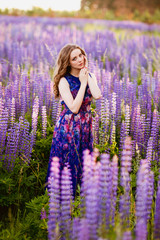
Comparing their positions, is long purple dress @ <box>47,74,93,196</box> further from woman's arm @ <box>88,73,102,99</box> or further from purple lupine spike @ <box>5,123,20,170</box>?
purple lupine spike @ <box>5,123,20,170</box>

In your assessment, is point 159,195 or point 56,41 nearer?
point 159,195

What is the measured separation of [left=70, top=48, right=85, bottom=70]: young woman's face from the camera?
2.71 m

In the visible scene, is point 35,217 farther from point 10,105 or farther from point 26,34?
point 26,34

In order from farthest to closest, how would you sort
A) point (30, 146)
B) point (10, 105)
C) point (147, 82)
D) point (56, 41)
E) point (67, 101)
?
point (56, 41), point (147, 82), point (10, 105), point (30, 146), point (67, 101)

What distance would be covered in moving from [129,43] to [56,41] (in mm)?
2087

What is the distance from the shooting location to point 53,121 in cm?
357

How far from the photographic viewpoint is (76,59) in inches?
108

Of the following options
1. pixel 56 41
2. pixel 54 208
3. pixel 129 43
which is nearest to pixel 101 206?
pixel 54 208

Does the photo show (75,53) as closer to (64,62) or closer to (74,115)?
(64,62)

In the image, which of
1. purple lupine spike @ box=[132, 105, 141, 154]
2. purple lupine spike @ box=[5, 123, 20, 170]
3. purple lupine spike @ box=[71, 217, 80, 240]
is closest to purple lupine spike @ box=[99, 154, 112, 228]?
purple lupine spike @ box=[71, 217, 80, 240]

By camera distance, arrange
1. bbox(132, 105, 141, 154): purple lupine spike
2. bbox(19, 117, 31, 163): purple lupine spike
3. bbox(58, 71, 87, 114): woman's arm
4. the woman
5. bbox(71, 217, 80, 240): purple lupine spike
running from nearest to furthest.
A: bbox(71, 217, 80, 240): purple lupine spike, bbox(58, 71, 87, 114): woman's arm, the woman, bbox(19, 117, 31, 163): purple lupine spike, bbox(132, 105, 141, 154): purple lupine spike

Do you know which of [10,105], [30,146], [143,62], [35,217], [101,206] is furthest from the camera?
[143,62]

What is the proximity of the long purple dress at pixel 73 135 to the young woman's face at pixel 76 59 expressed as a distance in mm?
126

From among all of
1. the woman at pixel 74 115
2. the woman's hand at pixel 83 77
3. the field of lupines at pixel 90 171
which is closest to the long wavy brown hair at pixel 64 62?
the woman at pixel 74 115
